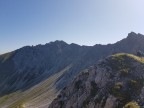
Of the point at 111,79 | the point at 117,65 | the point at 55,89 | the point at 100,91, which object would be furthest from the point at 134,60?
the point at 55,89

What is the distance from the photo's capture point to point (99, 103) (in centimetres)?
5709

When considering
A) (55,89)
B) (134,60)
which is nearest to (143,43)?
(55,89)

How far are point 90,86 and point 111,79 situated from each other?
5.32 metres

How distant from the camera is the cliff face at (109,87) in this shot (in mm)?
54734

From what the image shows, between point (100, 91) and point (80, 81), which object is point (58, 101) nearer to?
point (80, 81)

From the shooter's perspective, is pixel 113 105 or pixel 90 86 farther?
pixel 90 86

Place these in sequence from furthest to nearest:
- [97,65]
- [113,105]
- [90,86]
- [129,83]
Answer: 1. [97,65]
2. [90,86]
3. [129,83]
4. [113,105]

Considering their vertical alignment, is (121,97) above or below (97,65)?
below

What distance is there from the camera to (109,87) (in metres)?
59.3

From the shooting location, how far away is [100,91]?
59812 millimetres

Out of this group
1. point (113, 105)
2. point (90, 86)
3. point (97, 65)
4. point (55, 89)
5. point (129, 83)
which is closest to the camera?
point (113, 105)

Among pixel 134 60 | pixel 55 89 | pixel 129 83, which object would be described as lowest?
pixel 55 89

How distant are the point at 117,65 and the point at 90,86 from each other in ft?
27.5

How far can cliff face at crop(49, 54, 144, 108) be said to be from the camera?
54734 mm
